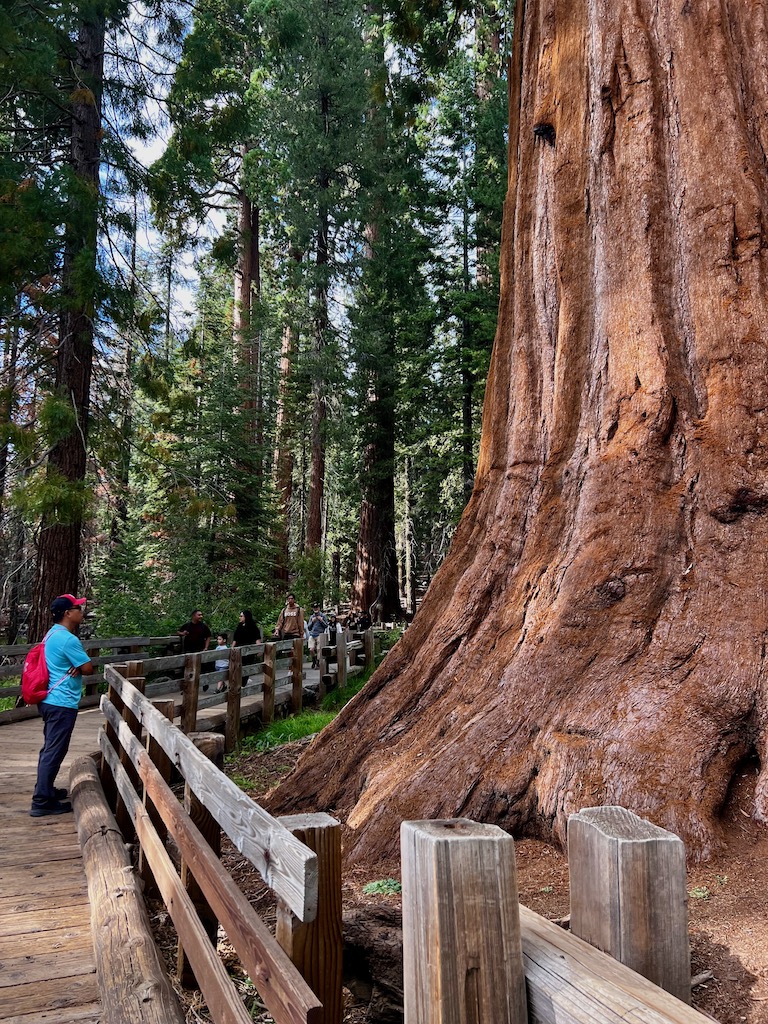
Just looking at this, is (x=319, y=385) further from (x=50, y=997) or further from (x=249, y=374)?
(x=50, y=997)

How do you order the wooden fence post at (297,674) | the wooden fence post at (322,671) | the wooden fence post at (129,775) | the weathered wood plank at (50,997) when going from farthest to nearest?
the wooden fence post at (322,671) → the wooden fence post at (297,674) → the wooden fence post at (129,775) → the weathered wood plank at (50,997)

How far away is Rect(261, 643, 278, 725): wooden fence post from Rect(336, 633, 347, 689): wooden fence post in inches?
112

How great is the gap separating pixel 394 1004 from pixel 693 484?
3119mm

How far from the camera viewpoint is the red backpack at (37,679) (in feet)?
20.5

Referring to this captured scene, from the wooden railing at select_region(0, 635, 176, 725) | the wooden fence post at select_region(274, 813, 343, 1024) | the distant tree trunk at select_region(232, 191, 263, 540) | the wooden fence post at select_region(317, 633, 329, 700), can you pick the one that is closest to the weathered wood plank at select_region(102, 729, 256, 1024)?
the wooden fence post at select_region(274, 813, 343, 1024)

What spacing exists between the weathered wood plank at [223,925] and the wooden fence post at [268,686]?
6.88 meters

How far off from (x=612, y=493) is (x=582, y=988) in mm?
3649

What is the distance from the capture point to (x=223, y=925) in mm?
2463

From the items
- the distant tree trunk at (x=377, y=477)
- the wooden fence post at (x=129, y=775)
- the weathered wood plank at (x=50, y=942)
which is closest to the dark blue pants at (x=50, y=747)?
the wooden fence post at (x=129, y=775)

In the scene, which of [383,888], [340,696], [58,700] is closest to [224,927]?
[383,888]

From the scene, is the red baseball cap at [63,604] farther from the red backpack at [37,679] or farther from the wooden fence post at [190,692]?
the wooden fence post at [190,692]

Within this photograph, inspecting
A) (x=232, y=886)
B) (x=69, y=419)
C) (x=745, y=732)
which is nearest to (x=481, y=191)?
(x=69, y=419)

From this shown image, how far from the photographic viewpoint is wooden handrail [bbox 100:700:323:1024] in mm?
1836

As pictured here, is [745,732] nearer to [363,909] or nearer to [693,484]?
[693,484]
